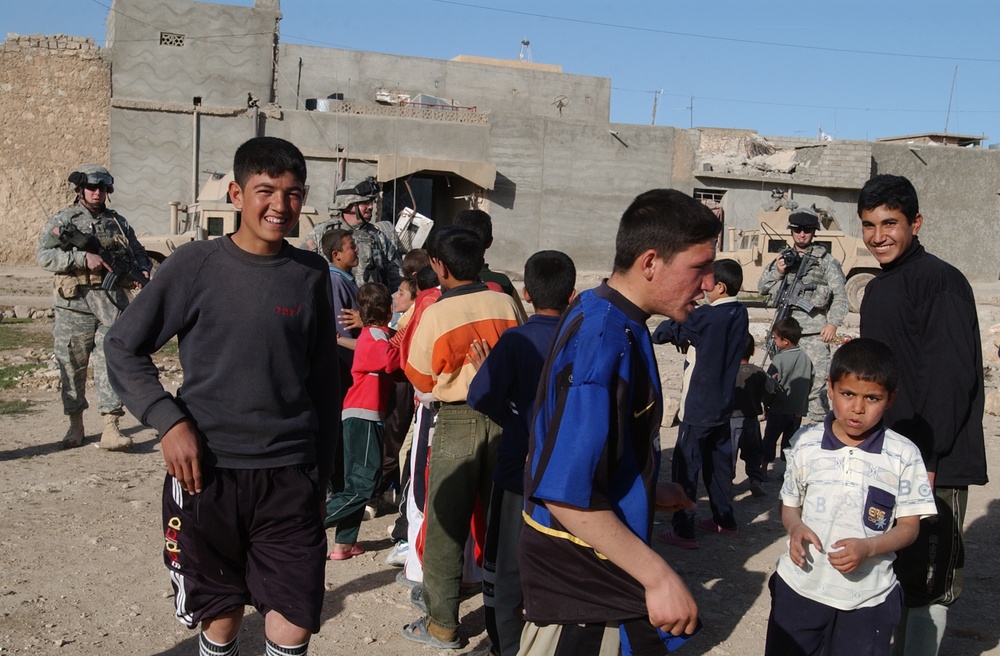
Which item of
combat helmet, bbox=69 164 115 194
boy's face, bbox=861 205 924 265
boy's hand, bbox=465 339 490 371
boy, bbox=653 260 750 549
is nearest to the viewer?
boy's face, bbox=861 205 924 265

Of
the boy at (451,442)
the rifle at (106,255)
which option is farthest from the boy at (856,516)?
the rifle at (106,255)

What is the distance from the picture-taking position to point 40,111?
80.2 feet

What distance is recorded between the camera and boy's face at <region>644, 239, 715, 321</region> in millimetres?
1988

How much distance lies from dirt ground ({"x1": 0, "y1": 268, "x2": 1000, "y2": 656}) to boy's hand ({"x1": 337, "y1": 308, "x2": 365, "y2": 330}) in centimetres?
122

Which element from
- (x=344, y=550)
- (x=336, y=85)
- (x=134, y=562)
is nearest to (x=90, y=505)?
(x=134, y=562)

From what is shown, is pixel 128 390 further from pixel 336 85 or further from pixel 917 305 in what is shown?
pixel 336 85

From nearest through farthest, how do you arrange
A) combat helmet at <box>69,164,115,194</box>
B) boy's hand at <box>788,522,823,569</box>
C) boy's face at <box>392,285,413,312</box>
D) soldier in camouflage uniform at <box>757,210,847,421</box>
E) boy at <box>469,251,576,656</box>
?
boy's hand at <box>788,522,823,569</box>, boy at <box>469,251,576,656</box>, boy's face at <box>392,285,413,312</box>, combat helmet at <box>69,164,115,194</box>, soldier in camouflage uniform at <box>757,210,847,421</box>

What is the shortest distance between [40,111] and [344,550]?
78.5 ft

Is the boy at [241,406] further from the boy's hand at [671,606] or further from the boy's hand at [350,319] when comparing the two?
the boy's hand at [350,319]

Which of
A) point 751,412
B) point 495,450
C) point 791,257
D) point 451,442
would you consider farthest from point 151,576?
point 791,257

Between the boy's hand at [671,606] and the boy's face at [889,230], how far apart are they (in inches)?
70.8

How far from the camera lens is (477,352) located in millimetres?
3623

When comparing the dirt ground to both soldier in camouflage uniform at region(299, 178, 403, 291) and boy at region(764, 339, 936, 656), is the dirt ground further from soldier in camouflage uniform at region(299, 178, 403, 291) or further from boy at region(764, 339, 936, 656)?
soldier in camouflage uniform at region(299, 178, 403, 291)

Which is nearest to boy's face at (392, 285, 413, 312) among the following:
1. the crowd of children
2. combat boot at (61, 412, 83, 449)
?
the crowd of children
